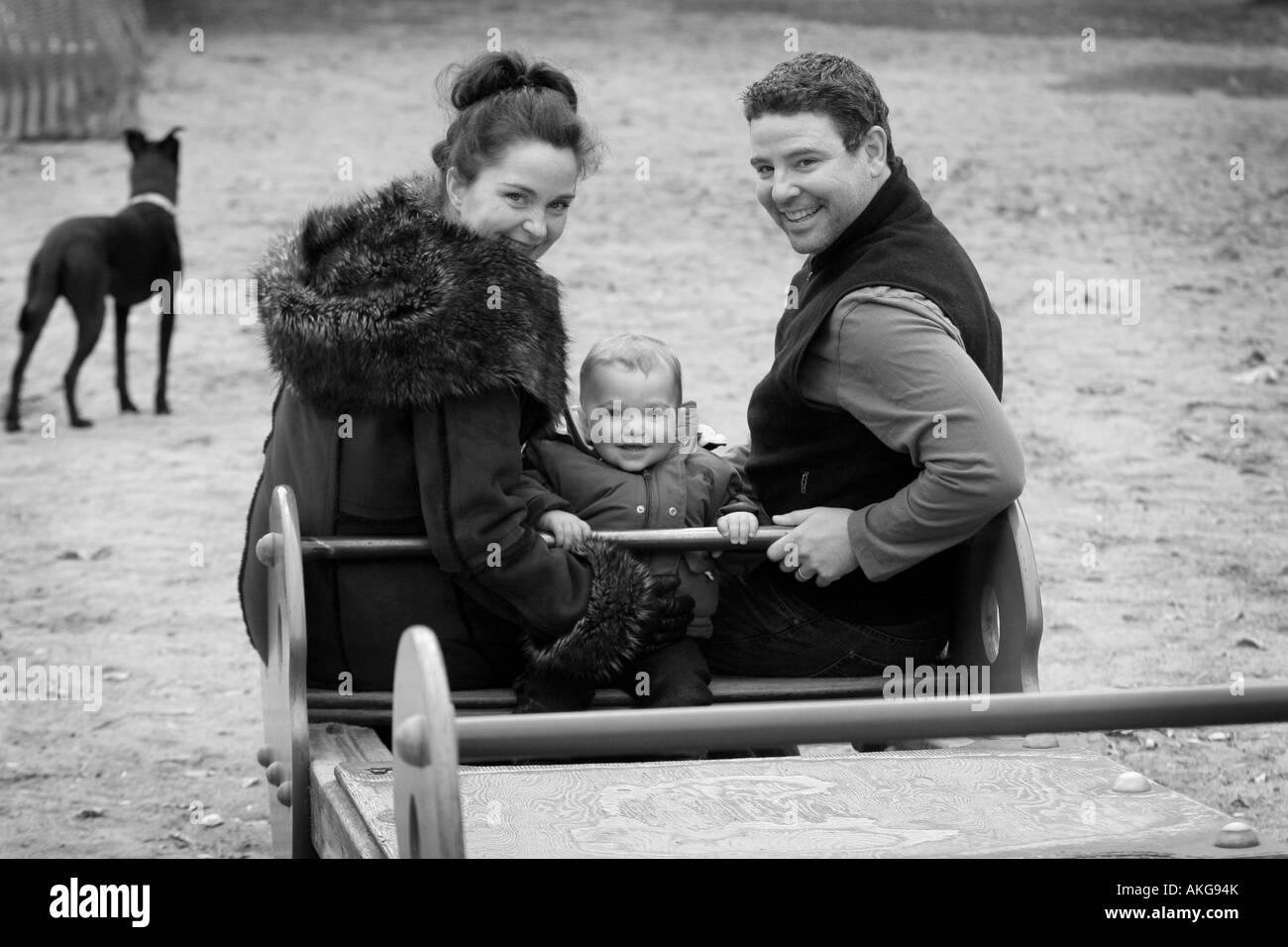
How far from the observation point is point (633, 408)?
3342 millimetres

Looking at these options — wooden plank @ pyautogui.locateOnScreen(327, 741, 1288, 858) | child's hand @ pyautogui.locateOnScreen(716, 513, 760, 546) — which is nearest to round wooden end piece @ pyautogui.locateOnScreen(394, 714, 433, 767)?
wooden plank @ pyautogui.locateOnScreen(327, 741, 1288, 858)

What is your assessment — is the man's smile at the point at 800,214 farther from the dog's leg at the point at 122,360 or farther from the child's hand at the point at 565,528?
the dog's leg at the point at 122,360

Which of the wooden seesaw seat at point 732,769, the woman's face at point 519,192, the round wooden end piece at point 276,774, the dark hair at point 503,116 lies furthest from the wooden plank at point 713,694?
the dark hair at point 503,116

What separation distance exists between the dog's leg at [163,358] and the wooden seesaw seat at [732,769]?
5.34 metres

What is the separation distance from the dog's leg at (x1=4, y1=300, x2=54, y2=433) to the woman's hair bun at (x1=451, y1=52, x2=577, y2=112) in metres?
5.47

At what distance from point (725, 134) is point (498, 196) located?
10.4 meters

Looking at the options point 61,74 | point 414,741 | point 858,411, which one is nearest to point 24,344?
point 858,411

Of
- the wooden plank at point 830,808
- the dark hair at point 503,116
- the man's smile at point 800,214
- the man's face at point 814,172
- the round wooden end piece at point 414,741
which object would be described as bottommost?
the wooden plank at point 830,808

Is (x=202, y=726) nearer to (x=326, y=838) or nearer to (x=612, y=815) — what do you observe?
(x=326, y=838)

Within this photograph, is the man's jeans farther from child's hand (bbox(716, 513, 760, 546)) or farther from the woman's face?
the woman's face

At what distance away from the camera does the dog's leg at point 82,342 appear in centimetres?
829

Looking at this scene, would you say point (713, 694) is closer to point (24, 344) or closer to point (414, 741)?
point (414, 741)

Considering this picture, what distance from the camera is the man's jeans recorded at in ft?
11.0

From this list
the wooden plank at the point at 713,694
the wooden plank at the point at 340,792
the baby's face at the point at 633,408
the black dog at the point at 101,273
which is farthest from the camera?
the black dog at the point at 101,273
